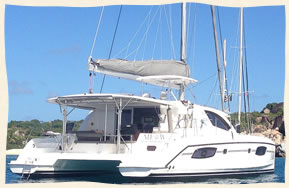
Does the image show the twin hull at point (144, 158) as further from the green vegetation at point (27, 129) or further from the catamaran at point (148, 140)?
the green vegetation at point (27, 129)

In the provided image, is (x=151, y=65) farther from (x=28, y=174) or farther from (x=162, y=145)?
(x=28, y=174)

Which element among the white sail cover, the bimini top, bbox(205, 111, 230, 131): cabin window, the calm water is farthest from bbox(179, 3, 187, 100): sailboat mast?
the calm water

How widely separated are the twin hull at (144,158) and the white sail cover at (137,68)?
105 inches

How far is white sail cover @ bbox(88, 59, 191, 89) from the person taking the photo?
45.5ft

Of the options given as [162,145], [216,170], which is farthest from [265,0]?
[216,170]

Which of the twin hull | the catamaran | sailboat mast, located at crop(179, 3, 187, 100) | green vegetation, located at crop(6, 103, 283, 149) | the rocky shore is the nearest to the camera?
the twin hull

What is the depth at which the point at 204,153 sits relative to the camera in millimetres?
12055

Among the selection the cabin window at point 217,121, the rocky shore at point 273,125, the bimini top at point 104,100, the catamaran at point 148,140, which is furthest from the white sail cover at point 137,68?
the rocky shore at point 273,125

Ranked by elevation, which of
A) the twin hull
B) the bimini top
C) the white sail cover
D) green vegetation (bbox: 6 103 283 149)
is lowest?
the twin hull

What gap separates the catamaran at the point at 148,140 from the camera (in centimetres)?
1141

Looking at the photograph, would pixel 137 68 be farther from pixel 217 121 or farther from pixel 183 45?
pixel 217 121

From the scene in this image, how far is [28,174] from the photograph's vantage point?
11883 millimetres

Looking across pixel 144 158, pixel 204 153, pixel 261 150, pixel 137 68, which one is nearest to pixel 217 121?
pixel 261 150

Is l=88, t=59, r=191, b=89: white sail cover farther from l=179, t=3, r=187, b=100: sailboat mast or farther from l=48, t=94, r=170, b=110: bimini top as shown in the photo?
l=48, t=94, r=170, b=110: bimini top
